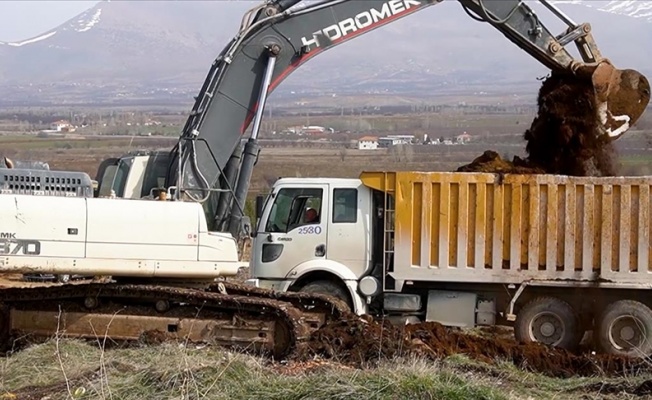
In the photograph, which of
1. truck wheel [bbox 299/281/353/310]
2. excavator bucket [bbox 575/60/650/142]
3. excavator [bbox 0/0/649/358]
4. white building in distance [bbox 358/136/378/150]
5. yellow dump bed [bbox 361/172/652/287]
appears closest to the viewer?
excavator [bbox 0/0/649/358]

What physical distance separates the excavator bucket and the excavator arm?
1.3 inches

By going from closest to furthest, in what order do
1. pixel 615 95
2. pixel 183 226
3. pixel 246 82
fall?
pixel 183 226, pixel 246 82, pixel 615 95

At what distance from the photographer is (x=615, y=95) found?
18.4 metres

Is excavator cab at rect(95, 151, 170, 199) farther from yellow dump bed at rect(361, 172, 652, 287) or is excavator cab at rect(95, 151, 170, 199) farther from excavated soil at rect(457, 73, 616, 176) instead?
excavated soil at rect(457, 73, 616, 176)

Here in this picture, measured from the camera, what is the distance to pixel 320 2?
17406 mm

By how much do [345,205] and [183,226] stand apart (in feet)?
12.0

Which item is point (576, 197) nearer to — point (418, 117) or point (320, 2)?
point (320, 2)

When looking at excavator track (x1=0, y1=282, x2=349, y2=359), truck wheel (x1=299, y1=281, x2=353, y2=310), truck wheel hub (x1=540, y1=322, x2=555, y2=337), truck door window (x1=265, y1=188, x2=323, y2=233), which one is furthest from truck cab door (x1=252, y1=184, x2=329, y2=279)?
truck wheel hub (x1=540, y1=322, x2=555, y2=337)

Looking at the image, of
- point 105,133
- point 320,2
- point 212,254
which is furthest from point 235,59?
point 105,133

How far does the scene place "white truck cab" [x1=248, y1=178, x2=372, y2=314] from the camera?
17594mm

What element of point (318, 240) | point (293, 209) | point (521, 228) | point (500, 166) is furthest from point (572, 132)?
point (293, 209)

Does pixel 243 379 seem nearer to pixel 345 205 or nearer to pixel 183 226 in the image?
pixel 183 226

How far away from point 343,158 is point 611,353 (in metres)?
59.8

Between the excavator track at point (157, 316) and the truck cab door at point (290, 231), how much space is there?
7.73 feet
